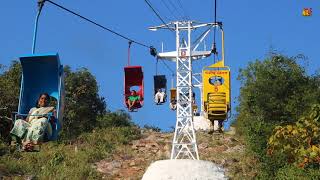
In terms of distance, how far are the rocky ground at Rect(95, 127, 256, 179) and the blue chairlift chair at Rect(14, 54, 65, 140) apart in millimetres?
11152

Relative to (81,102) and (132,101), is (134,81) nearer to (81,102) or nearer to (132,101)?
(132,101)

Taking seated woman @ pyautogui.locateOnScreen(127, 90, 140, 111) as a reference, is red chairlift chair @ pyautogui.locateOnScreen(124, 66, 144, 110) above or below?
above

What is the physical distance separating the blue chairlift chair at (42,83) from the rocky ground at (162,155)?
11152 millimetres

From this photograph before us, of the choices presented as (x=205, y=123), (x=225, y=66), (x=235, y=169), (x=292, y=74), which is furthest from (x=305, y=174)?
(x=205, y=123)

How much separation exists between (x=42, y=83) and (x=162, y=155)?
14.3 metres

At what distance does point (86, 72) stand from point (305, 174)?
24563 millimetres

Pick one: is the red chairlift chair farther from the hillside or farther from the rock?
the rock

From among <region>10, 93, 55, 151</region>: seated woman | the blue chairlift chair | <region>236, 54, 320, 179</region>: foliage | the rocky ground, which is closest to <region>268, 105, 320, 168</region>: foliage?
the blue chairlift chair

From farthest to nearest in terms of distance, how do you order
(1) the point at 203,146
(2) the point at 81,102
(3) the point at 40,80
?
1. (2) the point at 81,102
2. (1) the point at 203,146
3. (3) the point at 40,80

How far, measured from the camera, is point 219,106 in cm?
2458

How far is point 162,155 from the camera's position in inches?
1000

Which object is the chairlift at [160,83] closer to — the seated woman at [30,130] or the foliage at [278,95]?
the foliage at [278,95]

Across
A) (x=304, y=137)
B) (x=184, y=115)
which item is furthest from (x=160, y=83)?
(x=304, y=137)

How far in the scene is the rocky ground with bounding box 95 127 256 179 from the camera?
899 inches
